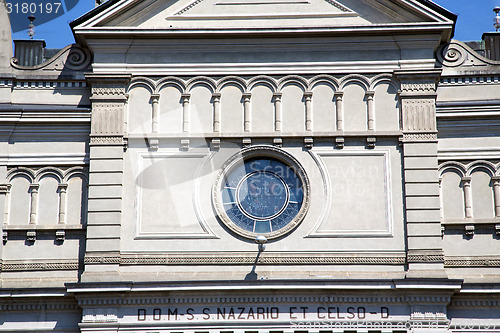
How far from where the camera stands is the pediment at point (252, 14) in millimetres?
25531

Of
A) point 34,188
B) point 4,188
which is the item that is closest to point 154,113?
point 34,188

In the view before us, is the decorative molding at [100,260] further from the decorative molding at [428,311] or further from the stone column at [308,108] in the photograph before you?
the decorative molding at [428,311]

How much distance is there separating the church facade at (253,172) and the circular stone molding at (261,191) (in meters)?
0.04

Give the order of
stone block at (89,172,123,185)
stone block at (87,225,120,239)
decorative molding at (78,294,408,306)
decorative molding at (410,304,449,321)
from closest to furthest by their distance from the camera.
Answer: decorative molding at (410,304,449,321) < decorative molding at (78,294,408,306) < stone block at (87,225,120,239) < stone block at (89,172,123,185)

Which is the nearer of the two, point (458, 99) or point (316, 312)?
point (316, 312)

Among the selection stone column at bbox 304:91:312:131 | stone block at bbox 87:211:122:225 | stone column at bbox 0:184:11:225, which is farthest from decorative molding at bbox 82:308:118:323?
stone column at bbox 304:91:312:131

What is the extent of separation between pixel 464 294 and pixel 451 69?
5.97m

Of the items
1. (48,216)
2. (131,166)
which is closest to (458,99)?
(131,166)

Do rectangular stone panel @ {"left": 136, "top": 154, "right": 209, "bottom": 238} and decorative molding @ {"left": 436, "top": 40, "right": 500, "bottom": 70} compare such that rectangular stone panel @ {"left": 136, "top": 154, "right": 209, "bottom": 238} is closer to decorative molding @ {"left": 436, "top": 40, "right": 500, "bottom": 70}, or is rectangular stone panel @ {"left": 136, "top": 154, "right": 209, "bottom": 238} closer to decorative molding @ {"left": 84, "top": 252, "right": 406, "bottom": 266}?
decorative molding @ {"left": 84, "top": 252, "right": 406, "bottom": 266}

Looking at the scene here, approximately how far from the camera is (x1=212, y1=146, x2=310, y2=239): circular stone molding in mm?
24562

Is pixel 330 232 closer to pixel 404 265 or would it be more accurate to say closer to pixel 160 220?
pixel 404 265

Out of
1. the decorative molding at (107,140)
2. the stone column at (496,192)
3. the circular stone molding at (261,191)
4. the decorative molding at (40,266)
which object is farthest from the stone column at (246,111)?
the stone column at (496,192)

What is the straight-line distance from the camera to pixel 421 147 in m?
24.6

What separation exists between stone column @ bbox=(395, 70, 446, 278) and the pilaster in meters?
7.05
